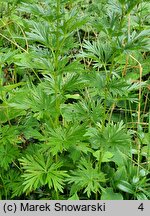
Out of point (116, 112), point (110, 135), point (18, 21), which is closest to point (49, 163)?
point (110, 135)

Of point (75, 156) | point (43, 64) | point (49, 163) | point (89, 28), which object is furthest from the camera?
point (89, 28)

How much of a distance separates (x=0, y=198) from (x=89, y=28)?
141 centimetres

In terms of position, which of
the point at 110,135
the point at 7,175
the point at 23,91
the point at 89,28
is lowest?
the point at 7,175

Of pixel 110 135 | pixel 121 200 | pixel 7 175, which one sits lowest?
pixel 121 200

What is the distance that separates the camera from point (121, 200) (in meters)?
1.65

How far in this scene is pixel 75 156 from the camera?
167 cm

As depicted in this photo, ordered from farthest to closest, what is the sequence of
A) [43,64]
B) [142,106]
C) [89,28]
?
[89,28], [142,106], [43,64]

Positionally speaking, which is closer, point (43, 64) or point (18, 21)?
point (43, 64)

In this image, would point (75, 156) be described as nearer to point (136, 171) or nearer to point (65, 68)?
point (136, 171)

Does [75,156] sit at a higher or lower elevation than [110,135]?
Answer: lower

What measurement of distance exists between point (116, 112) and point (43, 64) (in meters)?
0.82

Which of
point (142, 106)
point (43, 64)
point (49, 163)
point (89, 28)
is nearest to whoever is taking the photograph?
point (43, 64)

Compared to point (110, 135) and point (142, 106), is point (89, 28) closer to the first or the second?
point (142, 106)

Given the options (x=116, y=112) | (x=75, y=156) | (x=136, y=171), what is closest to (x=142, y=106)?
(x=116, y=112)
